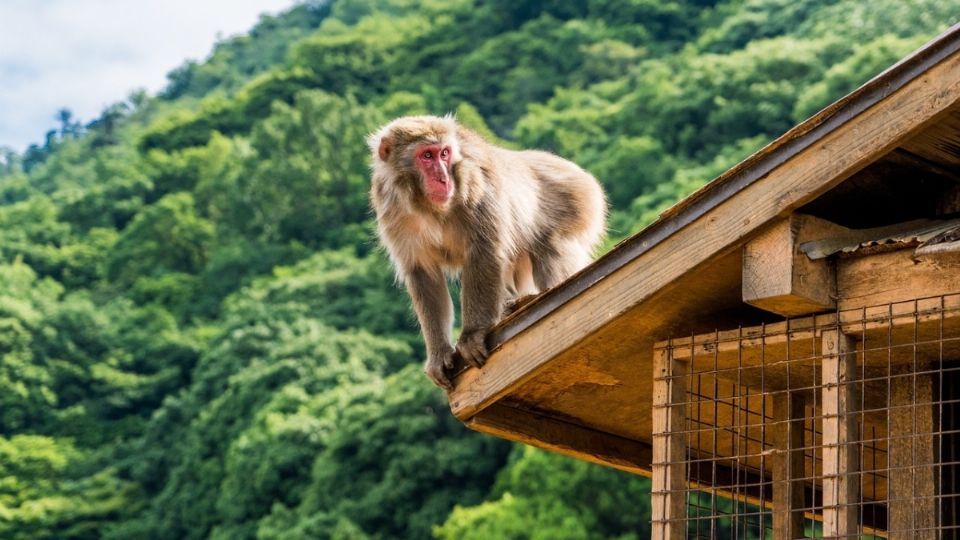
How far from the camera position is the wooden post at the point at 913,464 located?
473 cm

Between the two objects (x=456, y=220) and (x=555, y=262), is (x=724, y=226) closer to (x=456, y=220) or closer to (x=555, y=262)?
(x=456, y=220)

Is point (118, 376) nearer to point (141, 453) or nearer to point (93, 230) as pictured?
point (141, 453)

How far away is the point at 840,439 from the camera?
14.9ft

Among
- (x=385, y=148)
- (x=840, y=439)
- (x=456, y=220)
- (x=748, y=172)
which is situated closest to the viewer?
(x=840, y=439)

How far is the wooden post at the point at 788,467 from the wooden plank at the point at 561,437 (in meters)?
0.76

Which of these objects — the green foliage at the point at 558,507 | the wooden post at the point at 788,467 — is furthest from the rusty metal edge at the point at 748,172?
the green foliage at the point at 558,507

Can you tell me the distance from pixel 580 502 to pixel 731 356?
24.5 metres

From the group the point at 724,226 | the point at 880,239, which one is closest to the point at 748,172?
the point at 724,226

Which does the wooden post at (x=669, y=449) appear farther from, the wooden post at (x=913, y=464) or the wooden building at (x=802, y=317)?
the wooden post at (x=913, y=464)

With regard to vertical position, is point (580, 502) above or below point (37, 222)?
below

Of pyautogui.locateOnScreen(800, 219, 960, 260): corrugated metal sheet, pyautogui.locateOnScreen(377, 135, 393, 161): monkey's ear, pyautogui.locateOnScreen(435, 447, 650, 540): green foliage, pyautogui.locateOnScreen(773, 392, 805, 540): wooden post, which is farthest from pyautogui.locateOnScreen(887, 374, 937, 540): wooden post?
pyautogui.locateOnScreen(435, 447, 650, 540): green foliage

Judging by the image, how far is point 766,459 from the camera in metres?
6.07

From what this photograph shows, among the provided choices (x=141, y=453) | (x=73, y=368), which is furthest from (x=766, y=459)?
(x=73, y=368)

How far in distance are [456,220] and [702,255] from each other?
6.81ft
